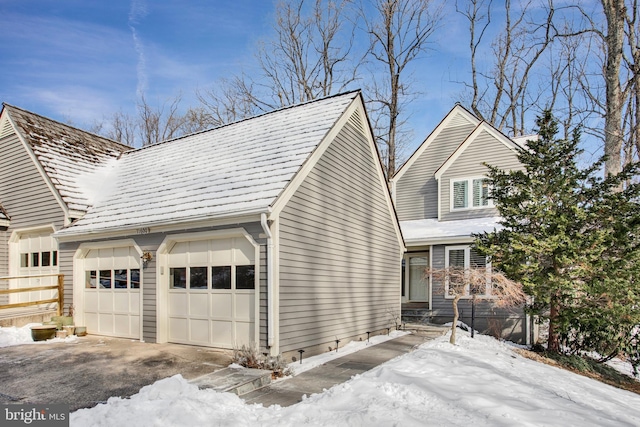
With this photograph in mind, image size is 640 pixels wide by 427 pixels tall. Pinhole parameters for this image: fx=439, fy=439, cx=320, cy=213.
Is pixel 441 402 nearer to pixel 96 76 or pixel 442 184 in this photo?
pixel 442 184

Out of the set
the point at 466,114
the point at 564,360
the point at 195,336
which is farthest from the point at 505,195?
the point at 195,336

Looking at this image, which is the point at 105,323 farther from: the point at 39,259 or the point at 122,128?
the point at 122,128

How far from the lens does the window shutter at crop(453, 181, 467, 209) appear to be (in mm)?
17453

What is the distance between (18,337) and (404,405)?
9.83 metres

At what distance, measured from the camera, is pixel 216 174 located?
1078 centimetres

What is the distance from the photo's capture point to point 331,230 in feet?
34.7

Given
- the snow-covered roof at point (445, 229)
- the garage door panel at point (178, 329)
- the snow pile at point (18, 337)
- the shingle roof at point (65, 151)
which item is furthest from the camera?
the snow-covered roof at point (445, 229)

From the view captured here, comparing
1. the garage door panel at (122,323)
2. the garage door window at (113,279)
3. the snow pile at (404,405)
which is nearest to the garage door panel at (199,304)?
the garage door window at (113,279)

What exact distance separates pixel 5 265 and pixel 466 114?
59.2 feet

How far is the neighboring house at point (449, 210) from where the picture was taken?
14992mm

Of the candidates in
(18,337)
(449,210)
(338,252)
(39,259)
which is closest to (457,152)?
(449,210)

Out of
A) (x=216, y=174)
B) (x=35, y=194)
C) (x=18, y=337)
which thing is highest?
(x=216, y=174)

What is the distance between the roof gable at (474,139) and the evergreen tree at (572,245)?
4.83 m

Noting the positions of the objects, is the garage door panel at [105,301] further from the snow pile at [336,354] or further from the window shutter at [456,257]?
the window shutter at [456,257]
